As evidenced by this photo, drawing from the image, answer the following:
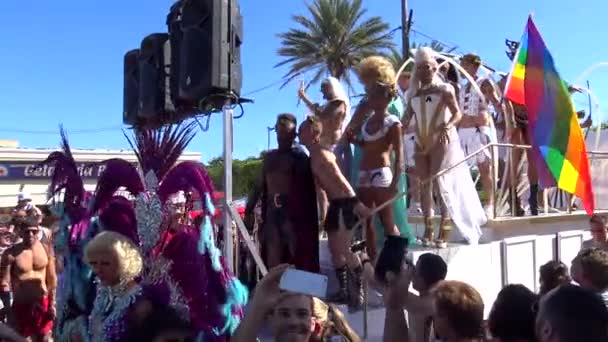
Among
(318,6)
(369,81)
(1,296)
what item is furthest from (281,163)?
(318,6)

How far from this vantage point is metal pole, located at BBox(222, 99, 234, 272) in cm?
422

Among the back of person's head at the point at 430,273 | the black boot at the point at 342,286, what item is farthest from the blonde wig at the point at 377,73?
the back of person's head at the point at 430,273

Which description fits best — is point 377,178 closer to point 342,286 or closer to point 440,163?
point 342,286

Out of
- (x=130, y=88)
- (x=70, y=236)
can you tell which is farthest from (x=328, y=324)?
(x=130, y=88)

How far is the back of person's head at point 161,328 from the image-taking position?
2.37m

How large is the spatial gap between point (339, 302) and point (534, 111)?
2.94 m

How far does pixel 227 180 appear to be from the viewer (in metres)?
4.38

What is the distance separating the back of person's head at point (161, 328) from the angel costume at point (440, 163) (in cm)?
351

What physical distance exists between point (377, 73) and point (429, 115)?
3.56 feet

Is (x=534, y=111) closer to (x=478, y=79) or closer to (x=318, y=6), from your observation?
(x=478, y=79)

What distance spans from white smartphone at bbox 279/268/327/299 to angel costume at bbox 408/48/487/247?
145 inches

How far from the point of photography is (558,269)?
3678mm

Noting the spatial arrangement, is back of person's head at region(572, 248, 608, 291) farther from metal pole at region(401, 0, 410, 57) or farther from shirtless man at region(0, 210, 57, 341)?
metal pole at region(401, 0, 410, 57)

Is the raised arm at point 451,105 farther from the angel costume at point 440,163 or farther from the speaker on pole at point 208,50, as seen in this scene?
the speaker on pole at point 208,50
